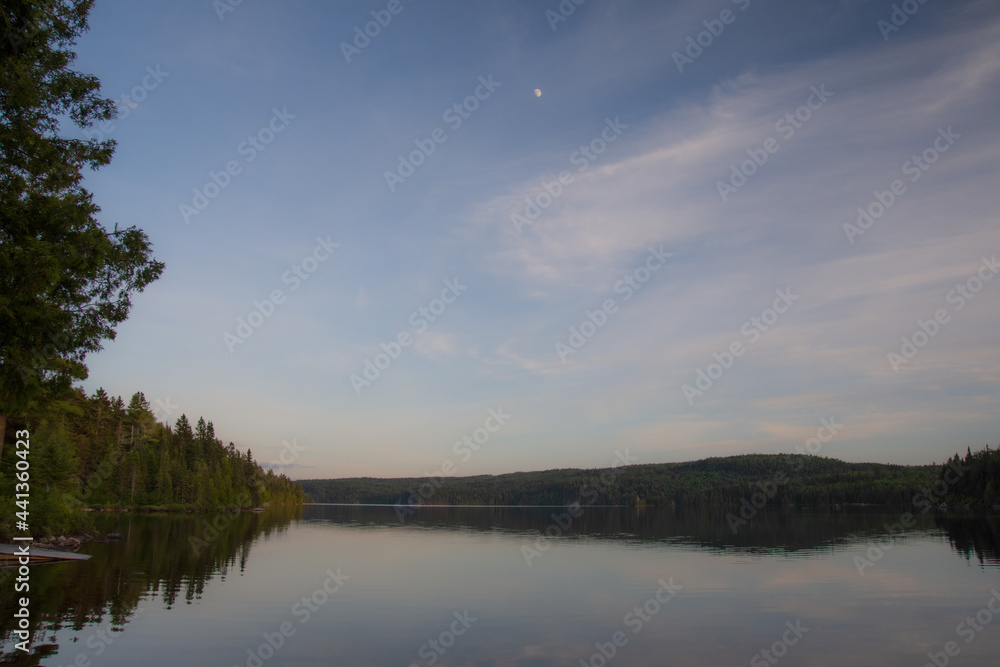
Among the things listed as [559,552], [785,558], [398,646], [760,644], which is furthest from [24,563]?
[785,558]

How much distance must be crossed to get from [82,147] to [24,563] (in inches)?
1175

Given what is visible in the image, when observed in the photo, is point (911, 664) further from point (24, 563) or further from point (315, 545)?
point (315, 545)
